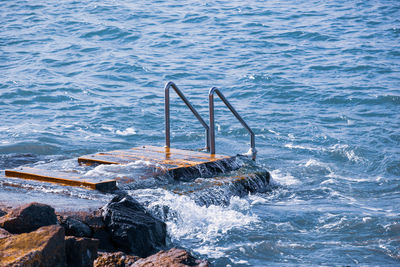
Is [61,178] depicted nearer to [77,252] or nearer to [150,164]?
[150,164]

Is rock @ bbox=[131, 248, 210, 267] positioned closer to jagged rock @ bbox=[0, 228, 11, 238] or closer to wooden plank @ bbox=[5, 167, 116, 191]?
jagged rock @ bbox=[0, 228, 11, 238]

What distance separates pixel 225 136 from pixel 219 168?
5.09m

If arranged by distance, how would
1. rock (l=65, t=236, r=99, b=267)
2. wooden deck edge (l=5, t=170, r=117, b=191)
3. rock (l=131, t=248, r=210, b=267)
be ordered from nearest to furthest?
rock (l=65, t=236, r=99, b=267), rock (l=131, t=248, r=210, b=267), wooden deck edge (l=5, t=170, r=117, b=191)

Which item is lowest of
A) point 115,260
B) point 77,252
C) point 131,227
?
point 115,260

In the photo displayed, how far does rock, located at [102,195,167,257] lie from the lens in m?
4.75

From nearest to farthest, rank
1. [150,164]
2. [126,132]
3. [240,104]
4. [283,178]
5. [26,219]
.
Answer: [26,219], [150,164], [283,178], [126,132], [240,104]

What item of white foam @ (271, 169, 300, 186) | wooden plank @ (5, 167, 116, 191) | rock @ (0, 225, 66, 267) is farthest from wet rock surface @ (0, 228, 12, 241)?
white foam @ (271, 169, 300, 186)

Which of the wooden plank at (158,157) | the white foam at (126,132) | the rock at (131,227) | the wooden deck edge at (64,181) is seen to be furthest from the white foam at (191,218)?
the white foam at (126,132)

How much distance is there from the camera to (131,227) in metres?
4.78

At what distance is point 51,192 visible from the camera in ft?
18.3

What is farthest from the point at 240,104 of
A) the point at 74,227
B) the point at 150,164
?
the point at 74,227

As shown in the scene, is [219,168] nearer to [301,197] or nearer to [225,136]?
[301,197]

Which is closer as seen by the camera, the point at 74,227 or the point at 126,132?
the point at 74,227

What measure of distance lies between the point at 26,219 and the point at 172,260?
112 centimetres
